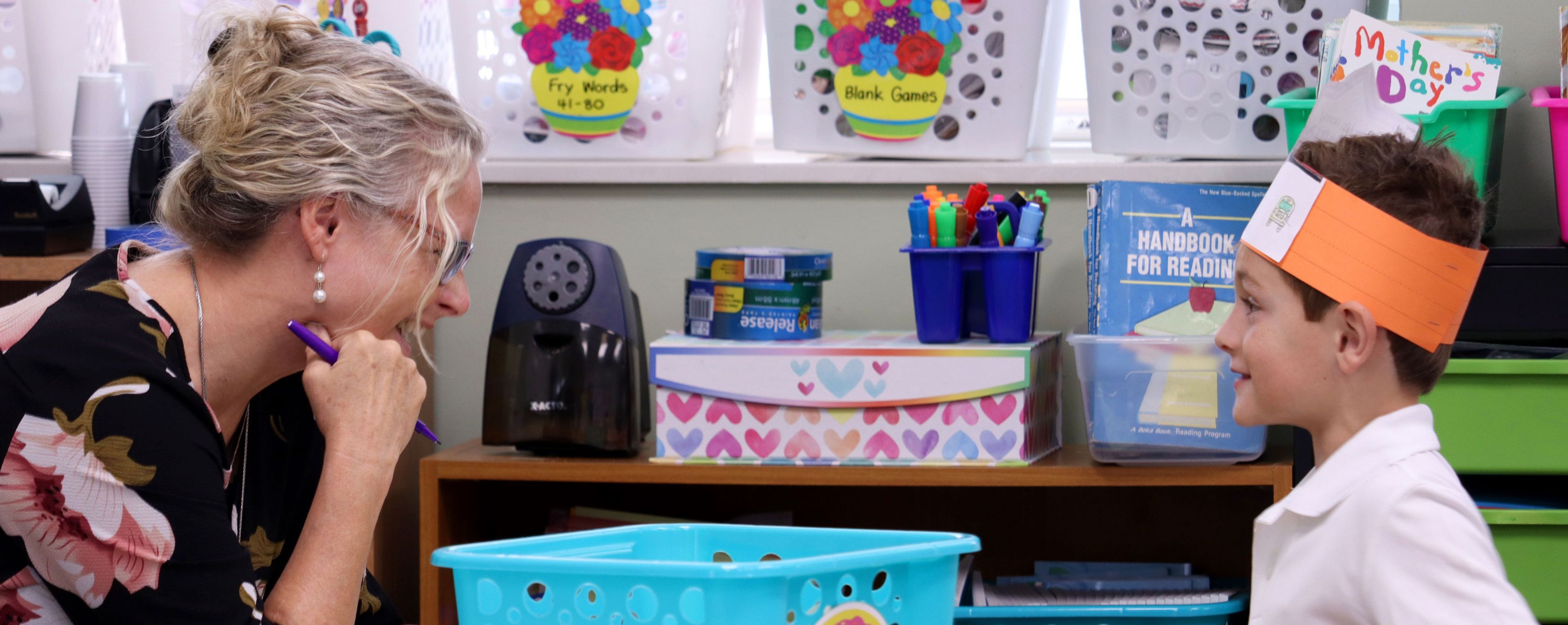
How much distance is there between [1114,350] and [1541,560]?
20.0 inches

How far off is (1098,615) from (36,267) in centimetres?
139

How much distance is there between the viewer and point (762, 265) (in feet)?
5.07

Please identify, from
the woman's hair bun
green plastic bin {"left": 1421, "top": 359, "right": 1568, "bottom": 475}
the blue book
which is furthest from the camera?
the blue book

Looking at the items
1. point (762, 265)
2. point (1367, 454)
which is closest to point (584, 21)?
point (762, 265)

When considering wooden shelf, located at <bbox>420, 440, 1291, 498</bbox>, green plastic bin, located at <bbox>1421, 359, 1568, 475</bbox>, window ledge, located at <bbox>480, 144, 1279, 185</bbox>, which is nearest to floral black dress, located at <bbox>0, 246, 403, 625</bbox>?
wooden shelf, located at <bbox>420, 440, 1291, 498</bbox>

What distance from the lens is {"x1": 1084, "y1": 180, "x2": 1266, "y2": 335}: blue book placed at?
147 cm

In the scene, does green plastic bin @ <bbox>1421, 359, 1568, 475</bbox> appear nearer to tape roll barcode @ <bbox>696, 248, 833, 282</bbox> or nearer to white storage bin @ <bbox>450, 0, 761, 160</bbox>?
tape roll barcode @ <bbox>696, 248, 833, 282</bbox>

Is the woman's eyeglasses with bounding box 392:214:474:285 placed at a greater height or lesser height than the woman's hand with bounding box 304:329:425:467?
greater

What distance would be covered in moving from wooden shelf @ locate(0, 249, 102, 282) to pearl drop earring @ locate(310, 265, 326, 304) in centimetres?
74

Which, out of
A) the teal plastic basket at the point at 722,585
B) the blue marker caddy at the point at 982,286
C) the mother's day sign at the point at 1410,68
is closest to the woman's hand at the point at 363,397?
the teal plastic basket at the point at 722,585

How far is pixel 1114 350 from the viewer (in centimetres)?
146

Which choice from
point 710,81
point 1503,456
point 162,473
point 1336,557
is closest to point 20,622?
point 162,473

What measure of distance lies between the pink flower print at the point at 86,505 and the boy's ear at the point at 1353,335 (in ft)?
3.05

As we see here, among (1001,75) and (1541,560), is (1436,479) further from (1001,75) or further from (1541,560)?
(1001,75)
